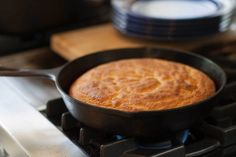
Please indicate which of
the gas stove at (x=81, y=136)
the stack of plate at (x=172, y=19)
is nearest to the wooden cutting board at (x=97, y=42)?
the stack of plate at (x=172, y=19)

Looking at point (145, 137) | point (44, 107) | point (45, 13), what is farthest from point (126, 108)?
point (45, 13)

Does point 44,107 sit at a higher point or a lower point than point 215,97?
lower

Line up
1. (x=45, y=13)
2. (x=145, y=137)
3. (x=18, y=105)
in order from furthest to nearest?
1. (x=45, y=13)
2. (x=18, y=105)
3. (x=145, y=137)

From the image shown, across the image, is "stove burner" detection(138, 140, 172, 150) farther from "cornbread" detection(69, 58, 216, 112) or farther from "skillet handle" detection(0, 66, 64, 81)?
"skillet handle" detection(0, 66, 64, 81)

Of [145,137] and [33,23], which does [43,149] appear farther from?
[33,23]

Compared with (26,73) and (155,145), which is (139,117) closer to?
(155,145)
